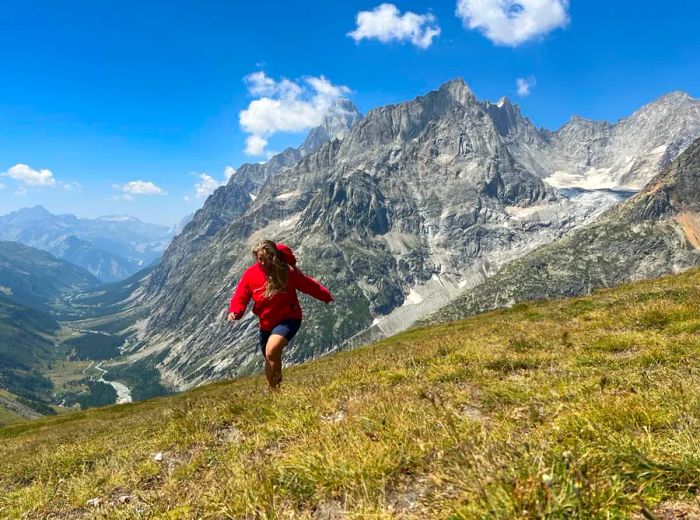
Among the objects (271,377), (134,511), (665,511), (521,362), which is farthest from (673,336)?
(134,511)

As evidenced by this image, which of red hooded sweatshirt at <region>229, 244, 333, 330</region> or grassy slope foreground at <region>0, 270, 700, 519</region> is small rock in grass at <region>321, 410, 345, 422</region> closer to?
grassy slope foreground at <region>0, 270, 700, 519</region>

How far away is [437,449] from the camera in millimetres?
5074

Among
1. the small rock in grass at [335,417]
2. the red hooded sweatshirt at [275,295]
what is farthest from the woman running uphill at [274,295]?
the small rock in grass at [335,417]

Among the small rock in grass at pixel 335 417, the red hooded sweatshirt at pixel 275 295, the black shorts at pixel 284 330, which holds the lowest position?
the small rock in grass at pixel 335 417

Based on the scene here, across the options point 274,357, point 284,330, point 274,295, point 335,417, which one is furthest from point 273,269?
point 335,417

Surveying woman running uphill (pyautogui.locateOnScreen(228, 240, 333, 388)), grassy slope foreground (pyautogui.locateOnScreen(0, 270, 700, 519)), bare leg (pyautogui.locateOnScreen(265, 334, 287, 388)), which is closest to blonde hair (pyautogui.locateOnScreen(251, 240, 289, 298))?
woman running uphill (pyautogui.locateOnScreen(228, 240, 333, 388))

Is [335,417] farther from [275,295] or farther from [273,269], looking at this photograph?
[273,269]

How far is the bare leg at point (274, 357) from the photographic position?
1120 centimetres

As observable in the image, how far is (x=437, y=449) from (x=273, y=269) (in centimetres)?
720

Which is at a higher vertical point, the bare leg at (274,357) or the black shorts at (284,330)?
the black shorts at (284,330)

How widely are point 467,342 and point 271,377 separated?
627 centimetres

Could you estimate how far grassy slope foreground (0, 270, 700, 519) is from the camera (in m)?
3.44

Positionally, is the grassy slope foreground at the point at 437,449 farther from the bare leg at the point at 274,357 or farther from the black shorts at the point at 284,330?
the black shorts at the point at 284,330

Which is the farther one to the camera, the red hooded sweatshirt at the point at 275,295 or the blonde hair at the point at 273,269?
the red hooded sweatshirt at the point at 275,295
